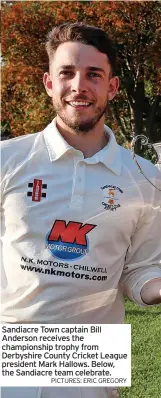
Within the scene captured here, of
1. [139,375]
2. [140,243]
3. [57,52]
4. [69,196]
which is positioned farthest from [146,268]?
[139,375]

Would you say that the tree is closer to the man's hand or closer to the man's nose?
the man's nose

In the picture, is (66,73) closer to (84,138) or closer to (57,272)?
(84,138)

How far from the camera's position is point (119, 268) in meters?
2.05

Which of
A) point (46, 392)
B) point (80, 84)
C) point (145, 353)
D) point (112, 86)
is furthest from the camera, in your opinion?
point (145, 353)

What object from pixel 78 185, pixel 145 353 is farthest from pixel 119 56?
pixel 78 185

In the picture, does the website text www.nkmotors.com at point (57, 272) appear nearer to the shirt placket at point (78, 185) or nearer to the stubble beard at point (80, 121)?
the shirt placket at point (78, 185)

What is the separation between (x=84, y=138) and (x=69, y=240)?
35cm

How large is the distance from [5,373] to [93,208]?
58cm

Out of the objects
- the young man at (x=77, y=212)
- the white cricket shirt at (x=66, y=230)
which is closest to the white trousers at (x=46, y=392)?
the young man at (x=77, y=212)

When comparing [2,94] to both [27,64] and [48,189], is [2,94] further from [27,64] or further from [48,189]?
[48,189]

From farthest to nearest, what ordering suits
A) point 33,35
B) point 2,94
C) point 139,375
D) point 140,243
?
1. point 2,94
2. point 33,35
3. point 139,375
4. point 140,243

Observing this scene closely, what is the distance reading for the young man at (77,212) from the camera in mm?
1948

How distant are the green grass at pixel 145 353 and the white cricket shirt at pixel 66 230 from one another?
225cm

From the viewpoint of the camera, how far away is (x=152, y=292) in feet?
6.72
